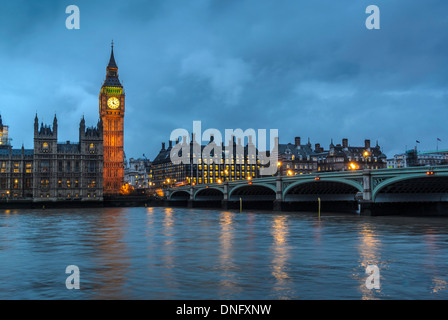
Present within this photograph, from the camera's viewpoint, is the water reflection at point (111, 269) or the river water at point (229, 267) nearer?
the river water at point (229, 267)

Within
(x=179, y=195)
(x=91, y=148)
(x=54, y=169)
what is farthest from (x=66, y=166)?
(x=179, y=195)

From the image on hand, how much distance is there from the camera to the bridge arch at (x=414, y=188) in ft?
207

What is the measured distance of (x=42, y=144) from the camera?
17238cm

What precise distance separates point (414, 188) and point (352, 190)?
1974 centimetres

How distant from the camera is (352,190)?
306 ft

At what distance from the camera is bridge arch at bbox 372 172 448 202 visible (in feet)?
207

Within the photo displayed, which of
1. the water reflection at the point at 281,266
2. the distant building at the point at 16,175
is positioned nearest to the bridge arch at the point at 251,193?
the water reflection at the point at 281,266

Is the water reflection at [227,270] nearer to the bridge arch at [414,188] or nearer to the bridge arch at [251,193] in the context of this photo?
the bridge arch at [414,188]

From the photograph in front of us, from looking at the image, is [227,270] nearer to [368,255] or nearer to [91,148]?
[368,255]

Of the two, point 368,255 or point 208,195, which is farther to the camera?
point 208,195
